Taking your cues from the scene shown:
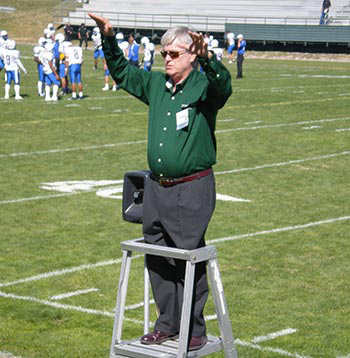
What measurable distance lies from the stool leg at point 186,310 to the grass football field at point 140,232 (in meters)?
1.47

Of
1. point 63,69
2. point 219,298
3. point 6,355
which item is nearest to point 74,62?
point 63,69

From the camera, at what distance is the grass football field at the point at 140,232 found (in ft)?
22.4

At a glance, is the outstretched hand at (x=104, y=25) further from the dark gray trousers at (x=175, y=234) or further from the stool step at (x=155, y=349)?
the stool step at (x=155, y=349)

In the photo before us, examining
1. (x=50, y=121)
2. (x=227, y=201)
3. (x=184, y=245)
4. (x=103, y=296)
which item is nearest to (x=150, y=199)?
(x=184, y=245)

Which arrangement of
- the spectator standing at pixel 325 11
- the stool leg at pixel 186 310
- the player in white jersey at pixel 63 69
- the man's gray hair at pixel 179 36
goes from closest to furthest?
the stool leg at pixel 186 310
the man's gray hair at pixel 179 36
the player in white jersey at pixel 63 69
the spectator standing at pixel 325 11

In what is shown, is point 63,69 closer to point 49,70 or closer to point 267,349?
point 49,70

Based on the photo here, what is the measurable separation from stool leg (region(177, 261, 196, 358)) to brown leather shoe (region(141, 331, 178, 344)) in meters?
0.42

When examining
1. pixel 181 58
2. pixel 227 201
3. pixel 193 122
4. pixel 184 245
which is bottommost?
pixel 227 201

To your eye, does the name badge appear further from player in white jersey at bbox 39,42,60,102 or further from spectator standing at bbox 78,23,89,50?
spectator standing at bbox 78,23,89,50

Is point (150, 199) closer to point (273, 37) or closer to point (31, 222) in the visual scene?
point (31, 222)

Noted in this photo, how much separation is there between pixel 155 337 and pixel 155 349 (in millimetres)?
150

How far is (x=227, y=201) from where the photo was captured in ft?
38.5

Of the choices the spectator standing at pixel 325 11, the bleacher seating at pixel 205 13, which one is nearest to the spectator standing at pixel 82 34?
the bleacher seating at pixel 205 13

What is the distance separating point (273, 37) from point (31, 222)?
129 ft
